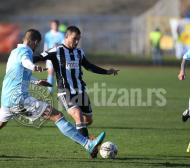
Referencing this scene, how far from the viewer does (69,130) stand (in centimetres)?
639

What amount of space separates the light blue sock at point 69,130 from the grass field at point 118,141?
0.35 meters

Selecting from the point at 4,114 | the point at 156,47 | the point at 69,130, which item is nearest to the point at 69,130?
the point at 69,130

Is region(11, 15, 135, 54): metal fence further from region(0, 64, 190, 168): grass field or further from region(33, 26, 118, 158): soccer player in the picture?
region(33, 26, 118, 158): soccer player

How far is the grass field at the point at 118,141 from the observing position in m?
6.57

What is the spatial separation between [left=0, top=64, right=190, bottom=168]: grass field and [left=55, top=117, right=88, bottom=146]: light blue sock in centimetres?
Result: 35

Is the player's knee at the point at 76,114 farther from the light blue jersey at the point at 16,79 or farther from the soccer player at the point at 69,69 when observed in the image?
the light blue jersey at the point at 16,79

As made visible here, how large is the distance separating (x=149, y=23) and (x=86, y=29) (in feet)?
32.3

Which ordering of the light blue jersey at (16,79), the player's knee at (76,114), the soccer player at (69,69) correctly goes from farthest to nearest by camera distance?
the soccer player at (69,69) < the player's knee at (76,114) < the light blue jersey at (16,79)

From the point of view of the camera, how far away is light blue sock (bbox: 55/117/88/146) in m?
6.38

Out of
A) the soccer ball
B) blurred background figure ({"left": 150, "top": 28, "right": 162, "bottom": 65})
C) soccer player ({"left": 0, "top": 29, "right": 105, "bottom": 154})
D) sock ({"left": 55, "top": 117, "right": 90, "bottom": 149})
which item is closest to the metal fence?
blurred background figure ({"left": 150, "top": 28, "right": 162, "bottom": 65})

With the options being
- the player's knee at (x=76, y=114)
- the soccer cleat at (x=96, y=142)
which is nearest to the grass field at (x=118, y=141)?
the soccer cleat at (x=96, y=142)

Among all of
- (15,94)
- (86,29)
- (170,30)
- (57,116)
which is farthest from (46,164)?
(86,29)

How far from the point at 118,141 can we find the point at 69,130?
6.95 ft

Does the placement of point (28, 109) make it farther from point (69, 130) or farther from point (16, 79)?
point (69, 130)
